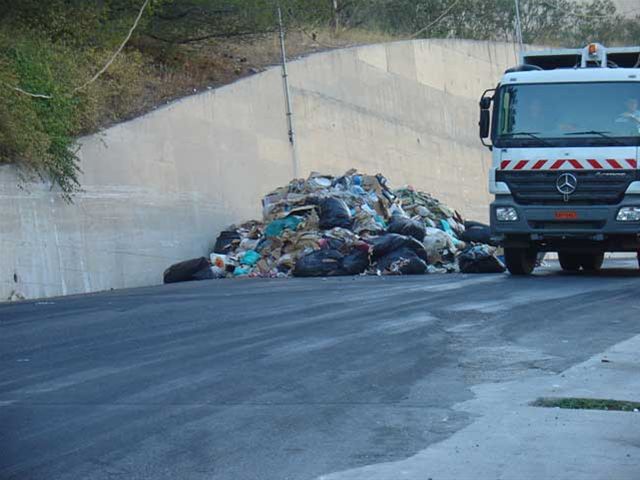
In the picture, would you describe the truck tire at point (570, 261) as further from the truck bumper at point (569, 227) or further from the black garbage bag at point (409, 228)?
the black garbage bag at point (409, 228)

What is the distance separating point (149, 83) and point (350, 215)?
5872 millimetres

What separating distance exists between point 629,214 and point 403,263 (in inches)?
213

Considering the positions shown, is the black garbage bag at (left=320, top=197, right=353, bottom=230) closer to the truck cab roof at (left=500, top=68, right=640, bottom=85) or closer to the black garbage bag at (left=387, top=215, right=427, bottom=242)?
the black garbage bag at (left=387, top=215, right=427, bottom=242)

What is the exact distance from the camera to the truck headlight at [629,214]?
57.0 feet

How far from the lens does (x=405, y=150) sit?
34656 mm

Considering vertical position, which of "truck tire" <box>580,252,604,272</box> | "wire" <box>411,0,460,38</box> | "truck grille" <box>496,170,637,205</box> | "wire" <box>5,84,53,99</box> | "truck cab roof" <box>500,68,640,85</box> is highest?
"wire" <box>411,0,460,38</box>

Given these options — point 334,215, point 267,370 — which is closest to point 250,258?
point 334,215

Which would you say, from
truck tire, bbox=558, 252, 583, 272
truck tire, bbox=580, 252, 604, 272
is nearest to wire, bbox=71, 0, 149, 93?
truck tire, bbox=558, 252, 583, 272

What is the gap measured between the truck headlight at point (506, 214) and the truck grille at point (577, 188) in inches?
7.2

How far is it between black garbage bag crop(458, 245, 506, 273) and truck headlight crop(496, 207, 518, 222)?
364 centimetres

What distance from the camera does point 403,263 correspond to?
858 inches

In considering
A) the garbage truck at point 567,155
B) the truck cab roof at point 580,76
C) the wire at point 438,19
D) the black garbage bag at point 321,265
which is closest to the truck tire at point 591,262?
the garbage truck at point 567,155

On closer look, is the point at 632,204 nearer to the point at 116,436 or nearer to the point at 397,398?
the point at 397,398

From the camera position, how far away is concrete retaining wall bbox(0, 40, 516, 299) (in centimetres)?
2091
